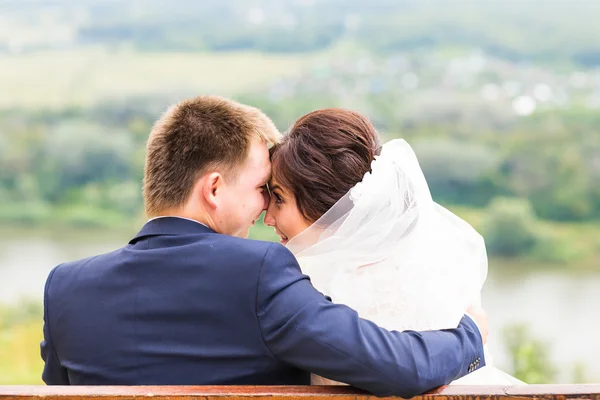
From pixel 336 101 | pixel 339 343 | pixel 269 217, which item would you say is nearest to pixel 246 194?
pixel 269 217

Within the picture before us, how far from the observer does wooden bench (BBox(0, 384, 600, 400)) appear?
134 centimetres

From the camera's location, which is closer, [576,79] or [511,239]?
[511,239]

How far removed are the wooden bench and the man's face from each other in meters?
0.49

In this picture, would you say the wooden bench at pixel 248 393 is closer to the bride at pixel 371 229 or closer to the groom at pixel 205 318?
the groom at pixel 205 318

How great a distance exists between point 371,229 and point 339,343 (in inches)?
19.4

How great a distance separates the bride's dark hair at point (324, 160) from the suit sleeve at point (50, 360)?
24.8 inches

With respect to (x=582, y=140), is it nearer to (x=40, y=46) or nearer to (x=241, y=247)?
(x=40, y=46)

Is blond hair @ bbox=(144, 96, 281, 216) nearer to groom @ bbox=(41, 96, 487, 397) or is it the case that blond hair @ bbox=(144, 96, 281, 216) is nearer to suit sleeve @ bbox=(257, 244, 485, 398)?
groom @ bbox=(41, 96, 487, 397)

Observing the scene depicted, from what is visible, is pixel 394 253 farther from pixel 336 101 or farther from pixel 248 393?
pixel 336 101

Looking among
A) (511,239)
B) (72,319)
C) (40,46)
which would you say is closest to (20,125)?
(40,46)

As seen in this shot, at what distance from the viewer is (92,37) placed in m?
15.8

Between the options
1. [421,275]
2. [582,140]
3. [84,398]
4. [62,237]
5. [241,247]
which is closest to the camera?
[84,398]

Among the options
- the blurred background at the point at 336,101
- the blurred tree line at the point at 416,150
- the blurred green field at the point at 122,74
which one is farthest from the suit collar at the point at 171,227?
the blurred green field at the point at 122,74

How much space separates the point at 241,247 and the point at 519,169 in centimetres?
1281
